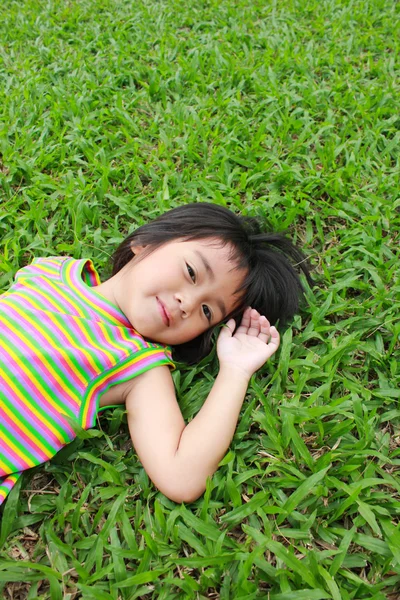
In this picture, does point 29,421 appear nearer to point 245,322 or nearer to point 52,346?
point 52,346

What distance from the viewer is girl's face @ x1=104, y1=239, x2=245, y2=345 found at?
218 cm

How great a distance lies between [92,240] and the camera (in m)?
2.93

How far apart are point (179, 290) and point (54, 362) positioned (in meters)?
0.58

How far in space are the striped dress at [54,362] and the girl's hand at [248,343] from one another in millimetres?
265

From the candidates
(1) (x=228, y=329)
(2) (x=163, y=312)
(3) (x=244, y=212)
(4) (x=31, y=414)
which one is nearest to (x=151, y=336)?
(2) (x=163, y=312)

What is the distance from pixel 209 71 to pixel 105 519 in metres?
3.39

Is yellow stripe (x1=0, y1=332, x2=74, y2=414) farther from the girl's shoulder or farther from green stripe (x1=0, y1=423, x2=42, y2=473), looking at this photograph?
the girl's shoulder

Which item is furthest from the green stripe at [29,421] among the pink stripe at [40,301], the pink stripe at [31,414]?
the pink stripe at [40,301]

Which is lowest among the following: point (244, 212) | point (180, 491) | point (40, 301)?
point (180, 491)

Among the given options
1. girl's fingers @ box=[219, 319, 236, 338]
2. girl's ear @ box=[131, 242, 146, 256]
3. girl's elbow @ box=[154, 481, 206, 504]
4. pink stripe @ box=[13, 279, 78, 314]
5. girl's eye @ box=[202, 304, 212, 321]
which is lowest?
girl's elbow @ box=[154, 481, 206, 504]

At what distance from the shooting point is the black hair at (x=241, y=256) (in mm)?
2389

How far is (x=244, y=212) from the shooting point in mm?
2953

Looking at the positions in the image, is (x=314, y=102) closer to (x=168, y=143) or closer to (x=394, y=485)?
(x=168, y=143)

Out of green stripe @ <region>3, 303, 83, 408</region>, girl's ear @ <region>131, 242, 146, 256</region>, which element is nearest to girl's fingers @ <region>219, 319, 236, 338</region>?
girl's ear @ <region>131, 242, 146, 256</region>
